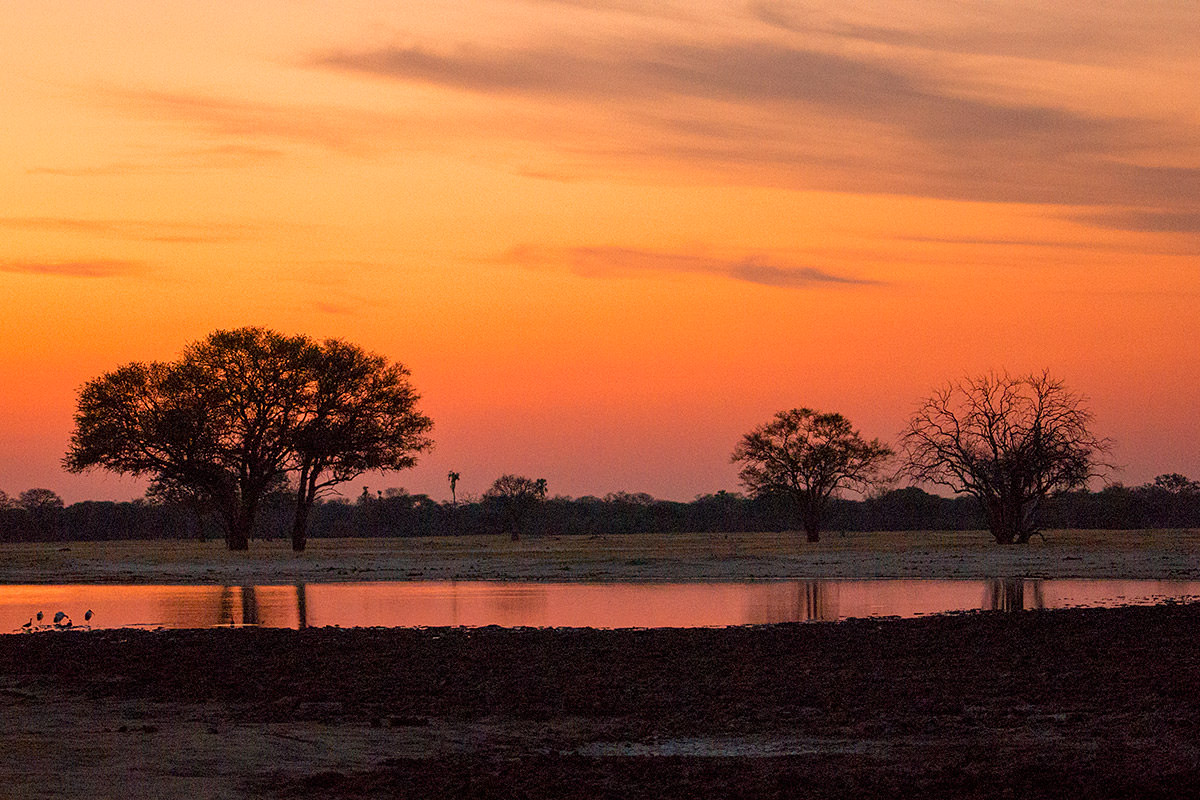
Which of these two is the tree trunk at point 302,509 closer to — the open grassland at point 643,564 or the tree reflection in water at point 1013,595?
the open grassland at point 643,564

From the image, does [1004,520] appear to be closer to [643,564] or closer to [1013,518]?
[1013,518]

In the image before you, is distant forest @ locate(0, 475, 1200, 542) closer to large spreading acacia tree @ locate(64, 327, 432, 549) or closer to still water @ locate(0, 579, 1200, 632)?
large spreading acacia tree @ locate(64, 327, 432, 549)

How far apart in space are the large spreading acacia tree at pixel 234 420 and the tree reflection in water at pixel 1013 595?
36.5 metres

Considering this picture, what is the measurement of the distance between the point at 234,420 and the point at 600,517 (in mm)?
70524

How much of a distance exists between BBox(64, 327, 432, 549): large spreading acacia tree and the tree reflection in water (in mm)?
36501

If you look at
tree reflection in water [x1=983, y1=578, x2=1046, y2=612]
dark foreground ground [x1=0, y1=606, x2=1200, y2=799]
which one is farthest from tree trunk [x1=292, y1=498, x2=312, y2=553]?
dark foreground ground [x1=0, y1=606, x2=1200, y2=799]

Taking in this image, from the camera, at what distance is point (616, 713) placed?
14.0 meters

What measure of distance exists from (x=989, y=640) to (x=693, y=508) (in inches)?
4615

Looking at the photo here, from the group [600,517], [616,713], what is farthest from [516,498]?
[616,713]

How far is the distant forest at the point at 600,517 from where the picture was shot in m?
114

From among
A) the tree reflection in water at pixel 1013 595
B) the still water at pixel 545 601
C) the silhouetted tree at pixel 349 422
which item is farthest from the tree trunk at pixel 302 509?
the tree reflection in water at pixel 1013 595

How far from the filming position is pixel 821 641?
19.6 meters

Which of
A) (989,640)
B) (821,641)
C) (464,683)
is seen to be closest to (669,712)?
(464,683)

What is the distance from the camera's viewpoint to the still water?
26.1 m
